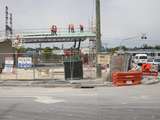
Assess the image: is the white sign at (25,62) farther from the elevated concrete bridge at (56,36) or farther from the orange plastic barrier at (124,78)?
the elevated concrete bridge at (56,36)

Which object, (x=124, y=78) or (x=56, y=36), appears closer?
(x=124, y=78)

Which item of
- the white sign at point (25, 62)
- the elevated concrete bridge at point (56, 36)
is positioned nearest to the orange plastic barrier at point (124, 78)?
the white sign at point (25, 62)

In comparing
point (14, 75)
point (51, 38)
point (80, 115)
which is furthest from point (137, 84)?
point (51, 38)

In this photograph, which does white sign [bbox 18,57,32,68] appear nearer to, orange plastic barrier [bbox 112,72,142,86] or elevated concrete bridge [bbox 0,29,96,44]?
orange plastic barrier [bbox 112,72,142,86]

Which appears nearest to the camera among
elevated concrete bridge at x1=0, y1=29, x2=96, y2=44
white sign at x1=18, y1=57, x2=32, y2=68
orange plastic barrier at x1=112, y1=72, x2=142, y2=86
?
orange plastic barrier at x1=112, y1=72, x2=142, y2=86

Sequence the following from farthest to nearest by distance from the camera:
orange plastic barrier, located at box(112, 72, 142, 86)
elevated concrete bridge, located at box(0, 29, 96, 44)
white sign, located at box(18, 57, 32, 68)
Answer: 1. elevated concrete bridge, located at box(0, 29, 96, 44)
2. white sign, located at box(18, 57, 32, 68)
3. orange plastic barrier, located at box(112, 72, 142, 86)

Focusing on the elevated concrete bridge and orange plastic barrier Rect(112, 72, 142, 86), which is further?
the elevated concrete bridge

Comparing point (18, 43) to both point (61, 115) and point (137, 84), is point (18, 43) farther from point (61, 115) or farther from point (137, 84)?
point (61, 115)

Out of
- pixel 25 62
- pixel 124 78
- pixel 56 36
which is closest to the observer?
pixel 124 78

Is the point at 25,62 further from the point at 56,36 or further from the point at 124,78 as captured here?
the point at 56,36

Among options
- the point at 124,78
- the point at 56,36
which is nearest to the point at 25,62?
the point at 124,78

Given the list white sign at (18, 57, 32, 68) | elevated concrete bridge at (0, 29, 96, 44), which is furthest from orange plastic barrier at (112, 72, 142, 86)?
elevated concrete bridge at (0, 29, 96, 44)

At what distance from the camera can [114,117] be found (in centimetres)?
1161

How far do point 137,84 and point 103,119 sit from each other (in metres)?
15.4
